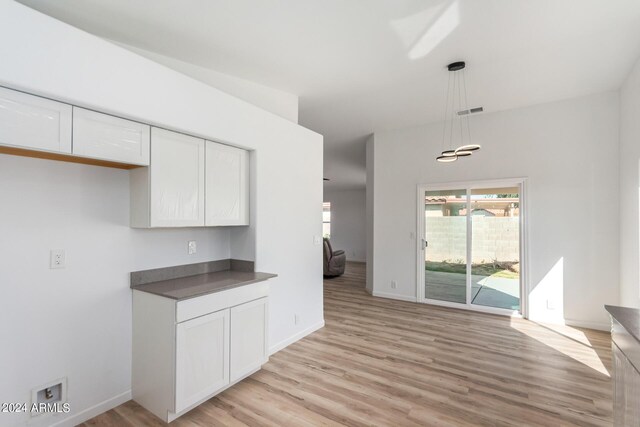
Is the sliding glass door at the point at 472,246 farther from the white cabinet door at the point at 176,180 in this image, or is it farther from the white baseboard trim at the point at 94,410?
the white baseboard trim at the point at 94,410

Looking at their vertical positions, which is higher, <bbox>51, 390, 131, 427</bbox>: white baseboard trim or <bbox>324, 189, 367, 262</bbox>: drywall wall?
<bbox>324, 189, 367, 262</bbox>: drywall wall

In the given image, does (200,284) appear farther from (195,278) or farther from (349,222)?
(349,222)

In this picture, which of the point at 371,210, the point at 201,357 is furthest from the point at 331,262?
the point at 201,357

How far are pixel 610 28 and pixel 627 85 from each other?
4.96 feet

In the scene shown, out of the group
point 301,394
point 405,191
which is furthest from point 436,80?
point 301,394

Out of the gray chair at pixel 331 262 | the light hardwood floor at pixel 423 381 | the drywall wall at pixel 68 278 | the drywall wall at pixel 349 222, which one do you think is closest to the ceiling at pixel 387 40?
the drywall wall at pixel 68 278

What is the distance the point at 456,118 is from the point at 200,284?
4.53 metres

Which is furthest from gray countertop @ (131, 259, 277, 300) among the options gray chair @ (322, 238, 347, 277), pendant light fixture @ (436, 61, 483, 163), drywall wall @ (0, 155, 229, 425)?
gray chair @ (322, 238, 347, 277)

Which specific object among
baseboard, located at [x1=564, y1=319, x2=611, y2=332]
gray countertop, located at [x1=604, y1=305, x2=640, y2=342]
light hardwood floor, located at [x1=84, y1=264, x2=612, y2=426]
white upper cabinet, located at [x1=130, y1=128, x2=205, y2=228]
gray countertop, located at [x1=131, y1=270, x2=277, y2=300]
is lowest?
light hardwood floor, located at [x1=84, y1=264, x2=612, y2=426]

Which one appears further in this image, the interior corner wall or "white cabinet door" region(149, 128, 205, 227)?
the interior corner wall

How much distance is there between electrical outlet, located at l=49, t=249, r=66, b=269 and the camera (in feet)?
6.54

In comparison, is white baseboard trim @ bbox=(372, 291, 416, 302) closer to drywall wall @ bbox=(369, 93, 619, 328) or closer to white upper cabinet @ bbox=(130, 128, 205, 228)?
drywall wall @ bbox=(369, 93, 619, 328)

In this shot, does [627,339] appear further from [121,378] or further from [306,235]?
[121,378]

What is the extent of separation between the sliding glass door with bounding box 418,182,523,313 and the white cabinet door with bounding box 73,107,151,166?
4367mm
